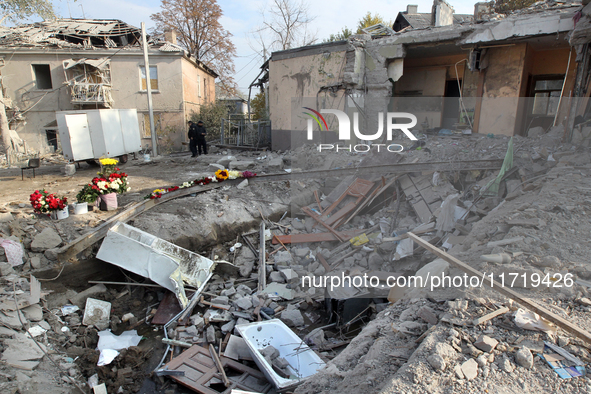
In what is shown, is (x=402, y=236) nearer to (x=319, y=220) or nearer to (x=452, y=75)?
(x=319, y=220)

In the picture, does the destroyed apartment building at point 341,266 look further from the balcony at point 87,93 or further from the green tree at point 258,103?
the green tree at point 258,103

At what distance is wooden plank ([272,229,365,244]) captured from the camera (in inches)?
322

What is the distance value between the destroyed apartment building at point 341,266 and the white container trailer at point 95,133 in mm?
1276

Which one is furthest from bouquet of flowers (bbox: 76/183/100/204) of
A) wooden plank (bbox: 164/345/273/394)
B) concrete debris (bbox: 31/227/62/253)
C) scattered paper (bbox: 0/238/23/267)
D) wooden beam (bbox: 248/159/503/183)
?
wooden plank (bbox: 164/345/273/394)

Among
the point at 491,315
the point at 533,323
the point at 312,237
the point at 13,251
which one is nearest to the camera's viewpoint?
the point at 533,323

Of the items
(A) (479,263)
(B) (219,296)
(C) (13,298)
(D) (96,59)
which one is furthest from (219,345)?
(D) (96,59)

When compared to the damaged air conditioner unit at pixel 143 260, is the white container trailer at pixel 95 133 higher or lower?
higher

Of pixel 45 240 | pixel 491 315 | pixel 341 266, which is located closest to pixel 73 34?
pixel 45 240

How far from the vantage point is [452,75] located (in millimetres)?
13469

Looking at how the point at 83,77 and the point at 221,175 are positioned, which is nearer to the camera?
the point at 221,175

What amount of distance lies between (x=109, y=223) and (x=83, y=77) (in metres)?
15.5

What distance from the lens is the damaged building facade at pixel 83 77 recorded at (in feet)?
59.0

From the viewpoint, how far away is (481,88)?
11.6 meters

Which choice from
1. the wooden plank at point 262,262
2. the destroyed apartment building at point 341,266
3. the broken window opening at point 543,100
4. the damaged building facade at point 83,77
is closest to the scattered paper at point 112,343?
the destroyed apartment building at point 341,266
